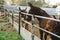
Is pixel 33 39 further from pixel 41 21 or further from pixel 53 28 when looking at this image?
pixel 53 28

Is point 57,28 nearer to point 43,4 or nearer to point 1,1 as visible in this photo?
point 43,4

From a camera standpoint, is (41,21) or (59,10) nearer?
(41,21)

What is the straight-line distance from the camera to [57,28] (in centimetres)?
618

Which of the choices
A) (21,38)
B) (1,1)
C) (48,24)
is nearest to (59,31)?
(48,24)

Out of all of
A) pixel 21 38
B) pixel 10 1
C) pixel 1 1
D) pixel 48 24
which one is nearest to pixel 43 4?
pixel 1 1

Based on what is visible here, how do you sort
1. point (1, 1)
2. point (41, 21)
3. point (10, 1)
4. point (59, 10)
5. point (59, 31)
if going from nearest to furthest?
point (59, 31)
point (41, 21)
point (59, 10)
point (1, 1)
point (10, 1)

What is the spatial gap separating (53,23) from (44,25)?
2.18ft

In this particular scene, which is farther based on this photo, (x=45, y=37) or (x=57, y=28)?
(x=45, y=37)

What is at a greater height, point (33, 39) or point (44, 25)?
point (44, 25)

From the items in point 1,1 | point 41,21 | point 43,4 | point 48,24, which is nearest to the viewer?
point 48,24

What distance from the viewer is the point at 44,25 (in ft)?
23.1

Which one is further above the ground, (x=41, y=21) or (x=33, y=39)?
(x=41, y=21)

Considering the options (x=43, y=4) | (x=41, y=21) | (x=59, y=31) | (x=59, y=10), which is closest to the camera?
(x=59, y=31)

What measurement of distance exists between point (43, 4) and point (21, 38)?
25.0m
